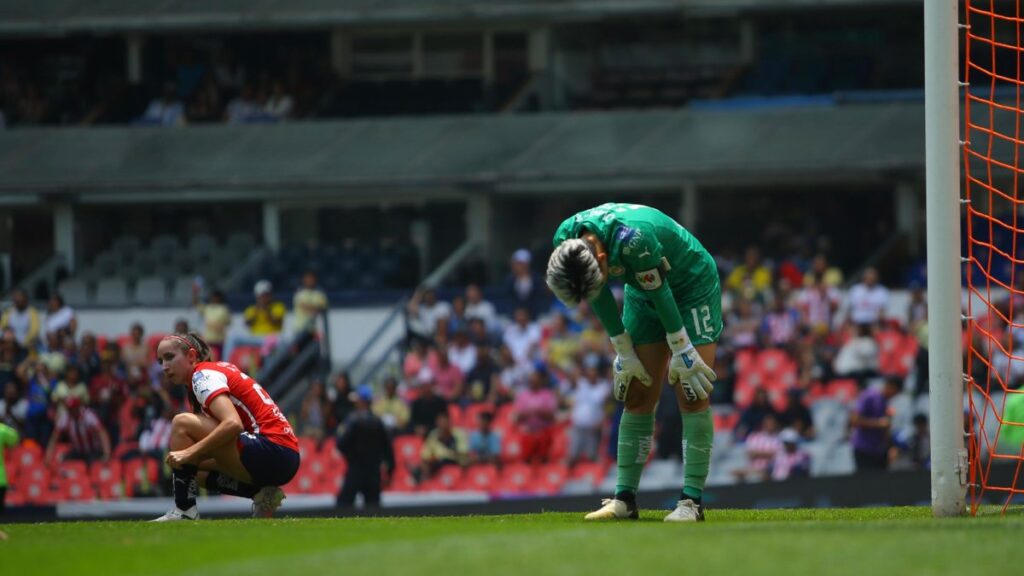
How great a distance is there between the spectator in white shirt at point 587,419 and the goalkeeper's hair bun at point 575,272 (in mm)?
11678

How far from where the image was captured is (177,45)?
33094mm

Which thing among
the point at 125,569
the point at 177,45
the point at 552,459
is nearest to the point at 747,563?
the point at 125,569

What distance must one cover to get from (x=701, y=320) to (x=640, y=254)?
0.81 m

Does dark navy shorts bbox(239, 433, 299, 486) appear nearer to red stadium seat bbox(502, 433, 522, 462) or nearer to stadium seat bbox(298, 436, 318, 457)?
red stadium seat bbox(502, 433, 522, 462)

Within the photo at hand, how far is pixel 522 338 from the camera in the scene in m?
21.9

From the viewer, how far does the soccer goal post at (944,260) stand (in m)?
8.83

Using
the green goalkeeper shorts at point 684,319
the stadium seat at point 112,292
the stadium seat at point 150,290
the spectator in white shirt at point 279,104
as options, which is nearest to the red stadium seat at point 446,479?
the stadium seat at point 150,290

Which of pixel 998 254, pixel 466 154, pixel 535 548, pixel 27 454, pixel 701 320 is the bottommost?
pixel 27 454

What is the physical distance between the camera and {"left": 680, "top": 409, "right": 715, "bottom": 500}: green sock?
915 centimetres

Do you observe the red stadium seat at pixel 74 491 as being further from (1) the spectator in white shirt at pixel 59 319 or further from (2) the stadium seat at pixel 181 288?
(2) the stadium seat at pixel 181 288

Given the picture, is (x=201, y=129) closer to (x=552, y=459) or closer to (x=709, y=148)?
(x=709, y=148)

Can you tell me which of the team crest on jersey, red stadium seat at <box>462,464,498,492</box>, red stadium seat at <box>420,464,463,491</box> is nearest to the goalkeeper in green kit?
the team crest on jersey

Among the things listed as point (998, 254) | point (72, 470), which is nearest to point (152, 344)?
point (72, 470)

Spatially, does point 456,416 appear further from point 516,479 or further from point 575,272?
point 575,272
